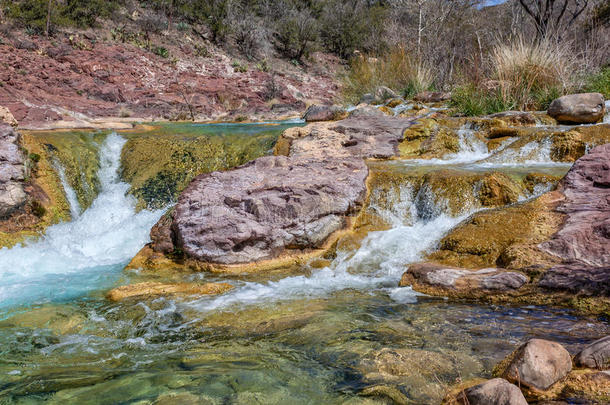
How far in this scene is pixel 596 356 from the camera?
167cm

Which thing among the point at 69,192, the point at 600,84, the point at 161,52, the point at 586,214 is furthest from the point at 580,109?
the point at 161,52

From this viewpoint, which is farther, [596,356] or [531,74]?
[531,74]

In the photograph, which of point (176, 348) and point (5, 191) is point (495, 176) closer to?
point (176, 348)

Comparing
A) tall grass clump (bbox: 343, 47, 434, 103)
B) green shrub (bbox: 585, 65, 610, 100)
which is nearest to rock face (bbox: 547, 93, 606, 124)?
green shrub (bbox: 585, 65, 610, 100)

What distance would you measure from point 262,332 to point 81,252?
3.35m

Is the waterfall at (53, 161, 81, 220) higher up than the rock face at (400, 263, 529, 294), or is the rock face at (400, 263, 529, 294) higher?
the waterfall at (53, 161, 81, 220)

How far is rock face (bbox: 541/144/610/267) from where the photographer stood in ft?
9.98

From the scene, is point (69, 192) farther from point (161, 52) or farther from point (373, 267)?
point (161, 52)

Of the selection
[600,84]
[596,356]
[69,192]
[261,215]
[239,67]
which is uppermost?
[239,67]

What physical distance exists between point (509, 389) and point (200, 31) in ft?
71.6

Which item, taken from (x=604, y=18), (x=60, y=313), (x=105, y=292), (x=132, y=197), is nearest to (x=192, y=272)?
(x=105, y=292)

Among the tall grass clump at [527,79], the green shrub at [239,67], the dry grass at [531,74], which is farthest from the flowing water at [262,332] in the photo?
the green shrub at [239,67]

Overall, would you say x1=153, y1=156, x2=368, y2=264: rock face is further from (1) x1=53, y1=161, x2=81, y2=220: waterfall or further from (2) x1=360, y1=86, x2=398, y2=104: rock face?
(2) x1=360, y1=86, x2=398, y2=104: rock face

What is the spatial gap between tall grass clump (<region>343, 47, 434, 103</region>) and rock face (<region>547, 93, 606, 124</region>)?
16.7 feet
